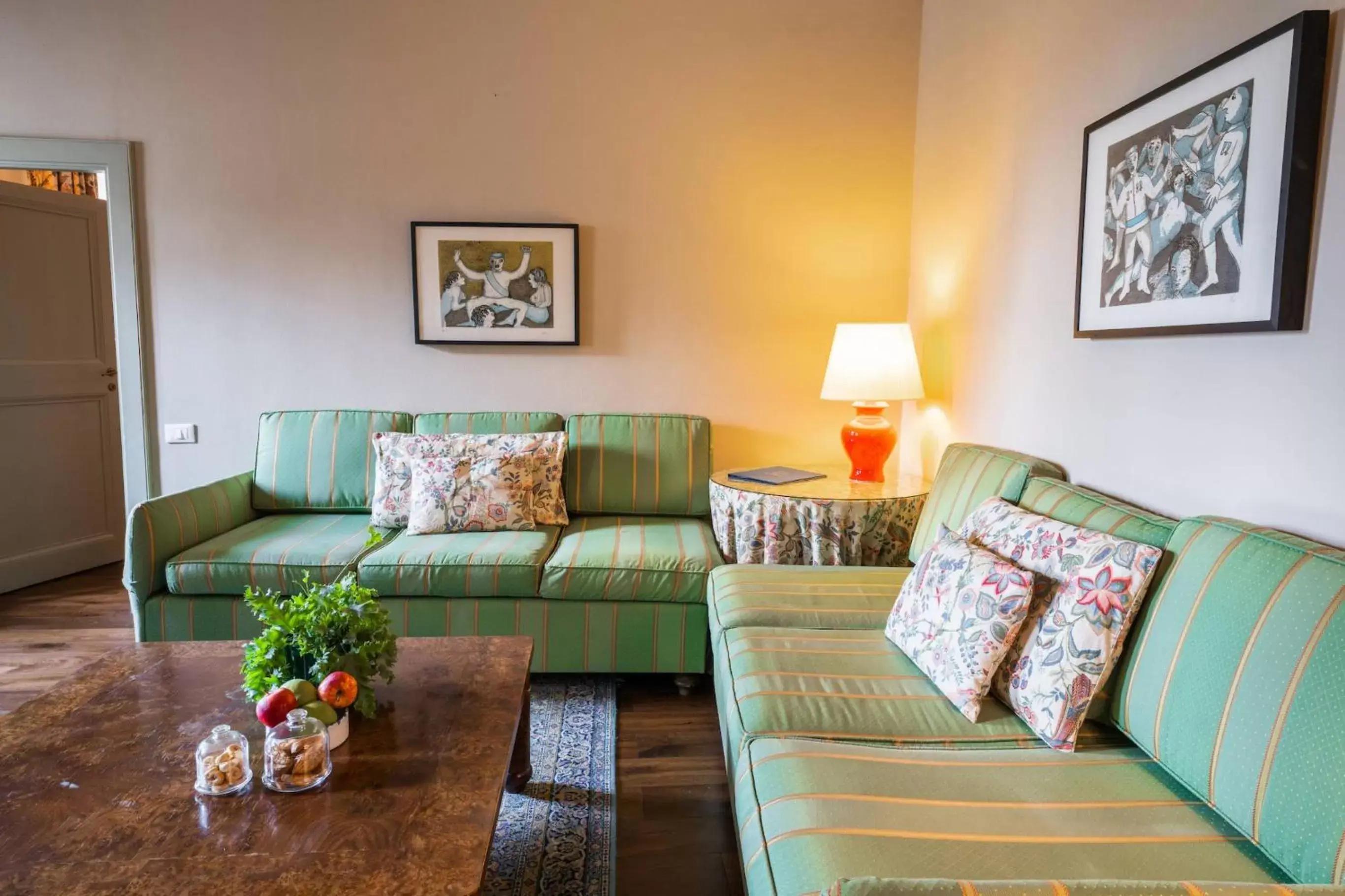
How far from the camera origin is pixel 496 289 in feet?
10.9

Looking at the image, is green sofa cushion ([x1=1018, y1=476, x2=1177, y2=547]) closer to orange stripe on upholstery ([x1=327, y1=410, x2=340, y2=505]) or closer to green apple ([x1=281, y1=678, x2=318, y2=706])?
green apple ([x1=281, y1=678, x2=318, y2=706])

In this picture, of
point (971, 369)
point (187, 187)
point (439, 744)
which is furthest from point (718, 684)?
point (187, 187)

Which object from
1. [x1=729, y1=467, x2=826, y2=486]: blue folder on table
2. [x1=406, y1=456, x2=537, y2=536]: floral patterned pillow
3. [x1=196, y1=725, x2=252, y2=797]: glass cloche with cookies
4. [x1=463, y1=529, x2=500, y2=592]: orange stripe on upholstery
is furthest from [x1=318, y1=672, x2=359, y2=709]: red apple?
[x1=729, y1=467, x2=826, y2=486]: blue folder on table

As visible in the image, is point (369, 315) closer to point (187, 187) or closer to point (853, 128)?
point (187, 187)

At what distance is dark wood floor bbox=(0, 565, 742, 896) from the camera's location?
68.7 inches

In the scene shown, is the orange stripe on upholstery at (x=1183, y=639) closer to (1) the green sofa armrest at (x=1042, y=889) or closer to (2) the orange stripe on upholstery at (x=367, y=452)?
(1) the green sofa armrest at (x=1042, y=889)

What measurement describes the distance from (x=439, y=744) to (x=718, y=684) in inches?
29.6

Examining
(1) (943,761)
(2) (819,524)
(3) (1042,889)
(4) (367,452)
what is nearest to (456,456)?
(4) (367,452)

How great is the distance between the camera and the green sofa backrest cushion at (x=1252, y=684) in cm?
100

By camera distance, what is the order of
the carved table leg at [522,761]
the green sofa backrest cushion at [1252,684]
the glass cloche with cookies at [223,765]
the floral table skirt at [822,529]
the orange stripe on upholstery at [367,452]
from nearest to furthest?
the green sofa backrest cushion at [1252,684]
the glass cloche with cookies at [223,765]
the carved table leg at [522,761]
the floral table skirt at [822,529]
the orange stripe on upholstery at [367,452]

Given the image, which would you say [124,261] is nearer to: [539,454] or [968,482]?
[539,454]

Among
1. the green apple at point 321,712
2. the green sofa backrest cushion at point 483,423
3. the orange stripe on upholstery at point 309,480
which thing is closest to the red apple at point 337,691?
the green apple at point 321,712

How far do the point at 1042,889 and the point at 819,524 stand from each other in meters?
1.80

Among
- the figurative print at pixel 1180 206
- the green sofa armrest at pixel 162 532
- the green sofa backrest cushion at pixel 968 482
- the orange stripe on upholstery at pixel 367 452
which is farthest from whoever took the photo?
the orange stripe on upholstery at pixel 367 452
